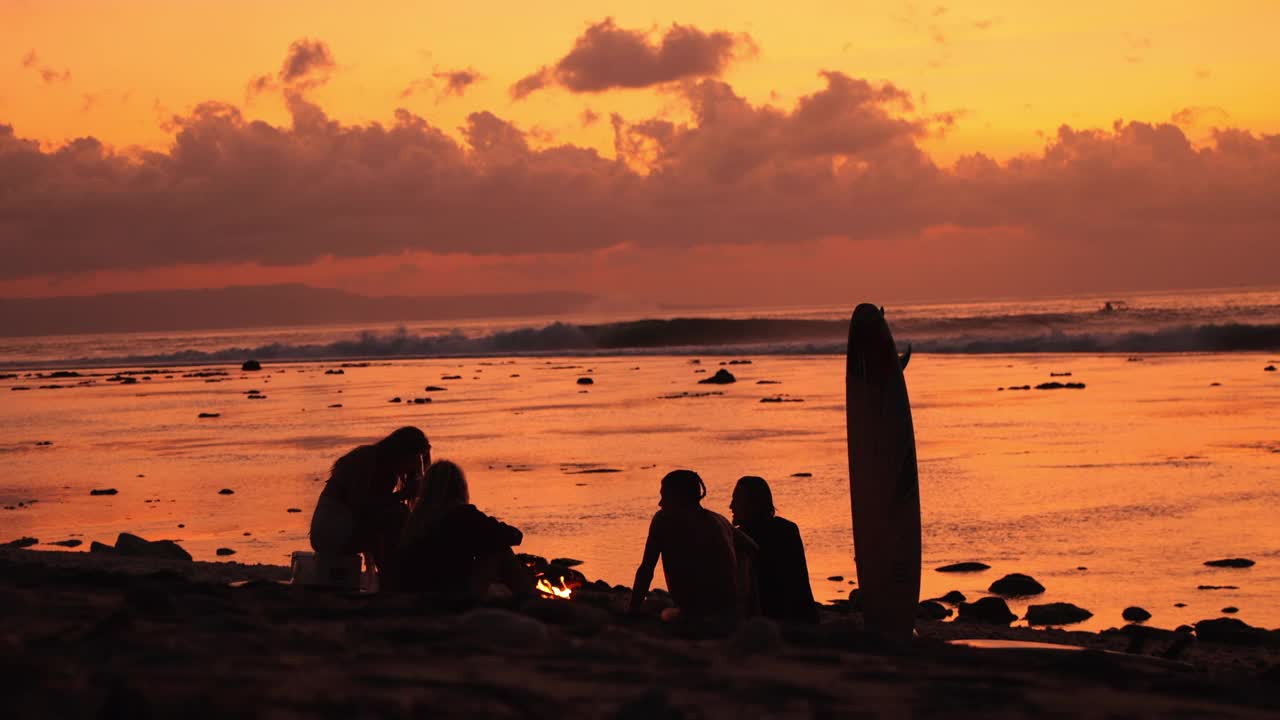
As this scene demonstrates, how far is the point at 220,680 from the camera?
160 inches

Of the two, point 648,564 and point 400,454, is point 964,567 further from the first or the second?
point 400,454

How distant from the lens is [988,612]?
9250mm

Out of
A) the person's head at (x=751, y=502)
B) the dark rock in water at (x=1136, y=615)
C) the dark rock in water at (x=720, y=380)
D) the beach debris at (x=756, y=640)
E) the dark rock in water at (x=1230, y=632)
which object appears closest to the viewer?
the beach debris at (x=756, y=640)

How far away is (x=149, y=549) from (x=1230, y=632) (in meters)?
8.23

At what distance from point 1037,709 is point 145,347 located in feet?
342

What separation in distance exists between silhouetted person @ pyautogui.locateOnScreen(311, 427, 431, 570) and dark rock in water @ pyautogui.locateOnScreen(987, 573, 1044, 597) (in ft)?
15.1

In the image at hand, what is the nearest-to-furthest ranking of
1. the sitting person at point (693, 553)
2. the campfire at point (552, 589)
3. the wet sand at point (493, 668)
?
the wet sand at point (493, 668), the sitting person at point (693, 553), the campfire at point (552, 589)

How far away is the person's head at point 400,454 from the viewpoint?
7484 millimetres

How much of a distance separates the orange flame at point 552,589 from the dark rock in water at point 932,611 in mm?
2630

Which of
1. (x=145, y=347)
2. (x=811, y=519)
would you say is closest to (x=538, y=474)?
(x=811, y=519)

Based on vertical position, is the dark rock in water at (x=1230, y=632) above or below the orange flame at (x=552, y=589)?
below

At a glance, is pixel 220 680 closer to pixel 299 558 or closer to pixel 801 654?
pixel 801 654

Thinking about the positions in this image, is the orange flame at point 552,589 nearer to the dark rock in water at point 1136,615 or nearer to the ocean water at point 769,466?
the ocean water at point 769,466

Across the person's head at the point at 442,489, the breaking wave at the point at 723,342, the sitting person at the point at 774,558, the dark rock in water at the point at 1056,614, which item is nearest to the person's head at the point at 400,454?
the person's head at the point at 442,489
